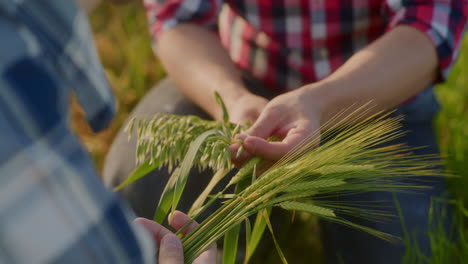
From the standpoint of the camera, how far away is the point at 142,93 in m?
2.00

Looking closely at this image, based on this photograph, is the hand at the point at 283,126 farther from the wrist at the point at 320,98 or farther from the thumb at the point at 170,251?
the thumb at the point at 170,251

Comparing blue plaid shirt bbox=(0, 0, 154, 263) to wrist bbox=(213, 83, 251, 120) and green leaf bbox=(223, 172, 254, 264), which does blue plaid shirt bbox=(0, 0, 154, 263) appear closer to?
green leaf bbox=(223, 172, 254, 264)

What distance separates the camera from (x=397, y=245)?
105 centimetres

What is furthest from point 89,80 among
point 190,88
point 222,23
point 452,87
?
point 452,87

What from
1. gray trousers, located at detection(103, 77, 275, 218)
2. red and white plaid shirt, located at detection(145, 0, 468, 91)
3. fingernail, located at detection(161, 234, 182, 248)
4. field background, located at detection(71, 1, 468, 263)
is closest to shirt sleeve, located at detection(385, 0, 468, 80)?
red and white plaid shirt, located at detection(145, 0, 468, 91)

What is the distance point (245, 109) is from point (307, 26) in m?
0.31

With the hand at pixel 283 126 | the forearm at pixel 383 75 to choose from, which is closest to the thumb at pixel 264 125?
the hand at pixel 283 126

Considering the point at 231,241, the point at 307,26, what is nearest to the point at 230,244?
the point at 231,241

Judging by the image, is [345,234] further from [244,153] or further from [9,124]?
[9,124]

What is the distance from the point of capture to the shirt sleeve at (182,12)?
1.27 m

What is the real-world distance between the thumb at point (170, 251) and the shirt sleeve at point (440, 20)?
68 cm

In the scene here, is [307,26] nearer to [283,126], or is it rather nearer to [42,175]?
[283,126]

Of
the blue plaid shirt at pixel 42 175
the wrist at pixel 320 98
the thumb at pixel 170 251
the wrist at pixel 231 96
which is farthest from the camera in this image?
the wrist at pixel 231 96

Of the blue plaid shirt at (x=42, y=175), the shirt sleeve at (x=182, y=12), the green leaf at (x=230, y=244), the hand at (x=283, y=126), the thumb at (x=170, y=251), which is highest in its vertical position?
the blue plaid shirt at (x=42, y=175)
